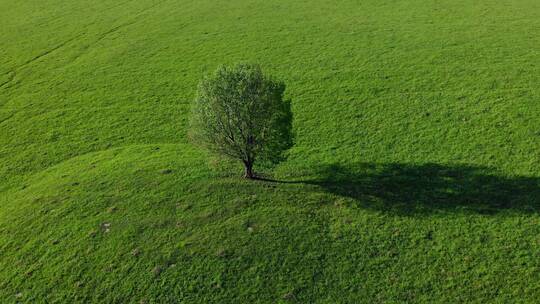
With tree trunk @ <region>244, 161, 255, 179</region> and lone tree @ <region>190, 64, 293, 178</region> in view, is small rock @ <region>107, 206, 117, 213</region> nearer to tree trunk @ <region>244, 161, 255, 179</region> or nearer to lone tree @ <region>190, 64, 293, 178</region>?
lone tree @ <region>190, 64, 293, 178</region>

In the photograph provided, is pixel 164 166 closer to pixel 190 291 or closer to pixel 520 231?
pixel 190 291

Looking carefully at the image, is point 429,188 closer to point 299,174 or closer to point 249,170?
point 299,174

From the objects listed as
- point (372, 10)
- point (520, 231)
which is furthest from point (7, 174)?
point (372, 10)

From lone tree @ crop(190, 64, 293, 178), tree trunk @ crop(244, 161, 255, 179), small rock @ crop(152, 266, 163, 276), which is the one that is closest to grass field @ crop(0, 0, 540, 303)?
small rock @ crop(152, 266, 163, 276)

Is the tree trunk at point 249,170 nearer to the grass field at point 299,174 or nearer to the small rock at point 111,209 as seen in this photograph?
the grass field at point 299,174

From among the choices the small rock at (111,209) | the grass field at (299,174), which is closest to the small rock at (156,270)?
the grass field at (299,174)
